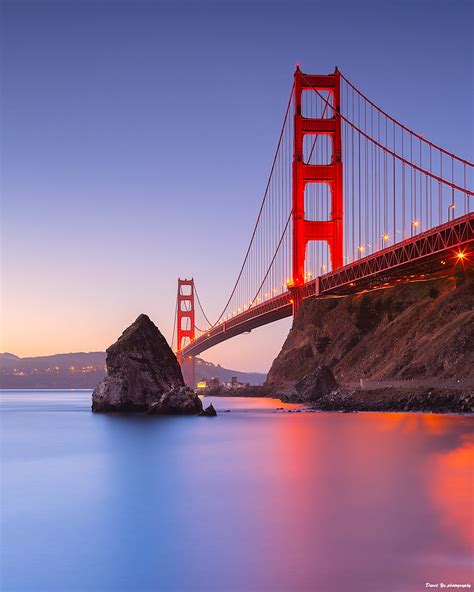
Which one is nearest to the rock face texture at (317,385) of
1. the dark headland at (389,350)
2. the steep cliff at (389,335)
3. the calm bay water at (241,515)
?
the dark headland at (389,350)

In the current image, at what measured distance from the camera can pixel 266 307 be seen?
81.6m

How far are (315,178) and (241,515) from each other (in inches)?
2449

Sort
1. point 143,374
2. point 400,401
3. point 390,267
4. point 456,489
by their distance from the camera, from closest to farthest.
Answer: point 456,489, point 143,374, point 400,401, point 390,267

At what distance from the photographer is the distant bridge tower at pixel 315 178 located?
234 feet

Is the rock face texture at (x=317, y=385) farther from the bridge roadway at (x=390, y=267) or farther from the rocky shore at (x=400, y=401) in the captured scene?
the bridge roadway at (x=390, y=267)

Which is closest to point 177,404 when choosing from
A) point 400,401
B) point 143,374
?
point 143,374

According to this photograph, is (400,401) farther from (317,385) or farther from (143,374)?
(143,374)

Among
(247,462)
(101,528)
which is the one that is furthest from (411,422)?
(101,528)

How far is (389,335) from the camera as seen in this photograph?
60375mm

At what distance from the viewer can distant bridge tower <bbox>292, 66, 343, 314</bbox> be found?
7138 centimetres

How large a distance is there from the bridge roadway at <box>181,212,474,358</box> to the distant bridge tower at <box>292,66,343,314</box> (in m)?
3.40

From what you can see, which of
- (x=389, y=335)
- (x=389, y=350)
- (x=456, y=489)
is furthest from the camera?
(x=389, y=335)

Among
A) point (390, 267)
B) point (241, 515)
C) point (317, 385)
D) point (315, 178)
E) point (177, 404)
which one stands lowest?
point (241, 515)

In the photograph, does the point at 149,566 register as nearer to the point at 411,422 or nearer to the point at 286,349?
the point at 411,422
